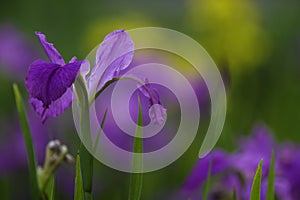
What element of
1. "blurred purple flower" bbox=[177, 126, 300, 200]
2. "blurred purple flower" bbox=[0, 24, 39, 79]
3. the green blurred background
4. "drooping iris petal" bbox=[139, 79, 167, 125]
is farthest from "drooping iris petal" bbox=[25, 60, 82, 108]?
"blurred purple flower" bbox=[0, 24, 39, 79]

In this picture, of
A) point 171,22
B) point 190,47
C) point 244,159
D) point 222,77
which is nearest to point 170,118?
point 190,47

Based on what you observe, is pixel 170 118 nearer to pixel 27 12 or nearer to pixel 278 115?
pixel 278 115

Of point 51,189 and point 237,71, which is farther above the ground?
point 237,71

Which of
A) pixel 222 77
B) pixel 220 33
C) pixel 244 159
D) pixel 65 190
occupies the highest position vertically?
pixel 220 33

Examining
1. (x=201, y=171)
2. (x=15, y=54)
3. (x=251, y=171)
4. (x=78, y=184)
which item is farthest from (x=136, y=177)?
(x=15, y=54)

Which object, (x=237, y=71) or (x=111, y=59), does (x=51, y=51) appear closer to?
(x=111, y=59)
